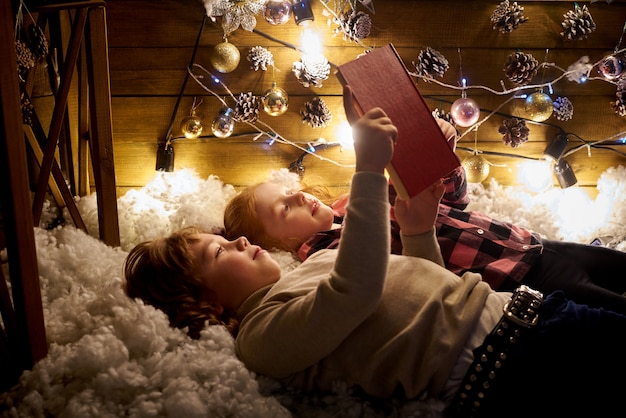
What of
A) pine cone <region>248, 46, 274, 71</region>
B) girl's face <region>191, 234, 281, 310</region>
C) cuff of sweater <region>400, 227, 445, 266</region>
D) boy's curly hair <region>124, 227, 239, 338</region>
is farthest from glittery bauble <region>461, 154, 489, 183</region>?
boy's curly hair <region>124, 227, 239, 338</region>

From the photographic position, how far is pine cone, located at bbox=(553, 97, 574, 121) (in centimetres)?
177

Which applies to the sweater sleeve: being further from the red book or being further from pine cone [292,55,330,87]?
pine cone [292,55,330,87]

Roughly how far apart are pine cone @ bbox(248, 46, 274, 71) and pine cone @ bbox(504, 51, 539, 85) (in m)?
0.74

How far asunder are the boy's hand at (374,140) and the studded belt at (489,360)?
1.22 ft

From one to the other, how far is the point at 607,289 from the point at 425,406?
25.1 inches

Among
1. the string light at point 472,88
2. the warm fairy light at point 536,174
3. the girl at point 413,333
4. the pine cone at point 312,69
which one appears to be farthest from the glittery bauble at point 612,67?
the girl at point 413,333

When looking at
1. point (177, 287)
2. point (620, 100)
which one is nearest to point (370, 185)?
point (177, 287)

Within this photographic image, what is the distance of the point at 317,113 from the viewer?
174 centimetres

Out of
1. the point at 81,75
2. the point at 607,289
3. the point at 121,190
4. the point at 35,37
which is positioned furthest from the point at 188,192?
the point at 607,289

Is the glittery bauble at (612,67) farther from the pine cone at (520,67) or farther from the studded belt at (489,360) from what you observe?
the studded belt at (489,360)

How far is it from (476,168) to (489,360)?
85 cm

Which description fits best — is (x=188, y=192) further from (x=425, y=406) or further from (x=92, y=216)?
(x=425, y=406)

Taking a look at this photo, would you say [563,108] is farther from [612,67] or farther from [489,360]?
[489,360]

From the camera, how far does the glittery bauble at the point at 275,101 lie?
1.66 m
